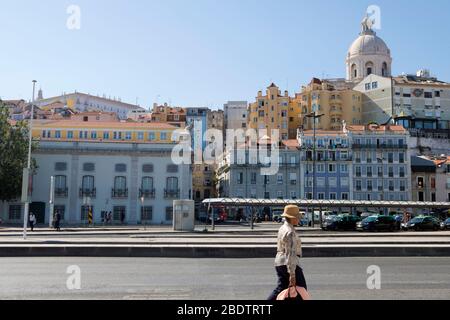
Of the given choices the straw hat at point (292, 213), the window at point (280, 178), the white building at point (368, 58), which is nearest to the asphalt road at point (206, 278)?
the straw hat at point (292, 213)

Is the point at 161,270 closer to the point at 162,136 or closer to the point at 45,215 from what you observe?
the point at 45,215

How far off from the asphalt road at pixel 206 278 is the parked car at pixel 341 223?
85.8 feet

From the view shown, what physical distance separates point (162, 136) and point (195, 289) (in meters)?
58.6

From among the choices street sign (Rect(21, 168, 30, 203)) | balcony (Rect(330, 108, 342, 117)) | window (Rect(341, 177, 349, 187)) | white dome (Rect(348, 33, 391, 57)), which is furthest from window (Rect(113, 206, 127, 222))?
white dome (Rect(348, 33, 391, 57))

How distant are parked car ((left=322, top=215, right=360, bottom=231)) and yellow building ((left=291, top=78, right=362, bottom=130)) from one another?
2713 inches

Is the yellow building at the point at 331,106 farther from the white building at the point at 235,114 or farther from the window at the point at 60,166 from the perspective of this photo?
the window at the point at 60,166

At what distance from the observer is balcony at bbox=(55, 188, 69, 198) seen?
5991 cm

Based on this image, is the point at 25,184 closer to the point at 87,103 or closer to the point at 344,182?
the point at 344,182

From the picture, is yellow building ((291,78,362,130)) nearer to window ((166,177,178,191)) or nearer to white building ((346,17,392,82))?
Result: white building ((346,17,392,82))

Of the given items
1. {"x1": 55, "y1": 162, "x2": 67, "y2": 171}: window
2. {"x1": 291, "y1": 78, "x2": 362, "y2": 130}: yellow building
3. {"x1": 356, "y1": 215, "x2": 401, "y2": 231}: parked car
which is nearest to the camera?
{"x1": 356, "y1": 215, "x2": 401, "y2": 231}: parked car

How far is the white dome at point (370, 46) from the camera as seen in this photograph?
128 m

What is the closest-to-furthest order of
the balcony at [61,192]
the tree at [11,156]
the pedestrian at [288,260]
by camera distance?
the pedestrian at [288,260] → the tree at [11,156] → the balcony at [61,192]

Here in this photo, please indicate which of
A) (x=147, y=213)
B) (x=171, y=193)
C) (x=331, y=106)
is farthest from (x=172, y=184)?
(x=331, y=106)
